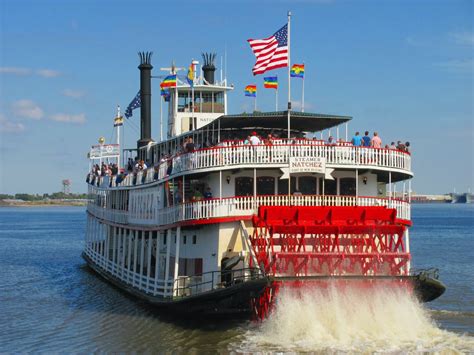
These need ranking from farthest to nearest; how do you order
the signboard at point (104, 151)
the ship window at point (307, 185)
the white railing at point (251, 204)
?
the signboard at point (104, 151)
the ship window at point (307, 185)
the white railing at point (251, 204)

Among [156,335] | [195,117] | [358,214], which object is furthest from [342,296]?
[195,117]

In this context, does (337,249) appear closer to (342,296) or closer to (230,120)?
(342,296)

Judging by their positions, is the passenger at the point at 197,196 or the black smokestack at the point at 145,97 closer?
the passenger at the point at 197,196

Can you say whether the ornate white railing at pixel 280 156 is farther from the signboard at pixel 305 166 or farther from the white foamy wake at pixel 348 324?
the white foamy wake at pixel 348 324

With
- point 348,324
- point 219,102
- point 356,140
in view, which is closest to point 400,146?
point 356,140

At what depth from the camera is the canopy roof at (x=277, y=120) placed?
882 inches

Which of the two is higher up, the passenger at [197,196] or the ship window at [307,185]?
the ship window at [307,185]

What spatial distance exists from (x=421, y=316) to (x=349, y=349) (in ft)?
8.84

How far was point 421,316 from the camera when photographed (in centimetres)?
1934

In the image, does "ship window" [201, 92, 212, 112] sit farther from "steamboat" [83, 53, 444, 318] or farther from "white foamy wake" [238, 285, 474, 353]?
"white foamy wake" [238, 285, 474, 353]

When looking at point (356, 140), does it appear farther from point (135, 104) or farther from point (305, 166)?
point (135, 104)

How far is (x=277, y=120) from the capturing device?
22859 millimetres

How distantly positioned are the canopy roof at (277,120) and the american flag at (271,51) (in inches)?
53.8

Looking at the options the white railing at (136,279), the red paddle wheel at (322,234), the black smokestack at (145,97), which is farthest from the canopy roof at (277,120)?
the black smokestack at (145,97)
